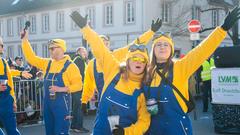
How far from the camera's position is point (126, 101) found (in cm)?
393

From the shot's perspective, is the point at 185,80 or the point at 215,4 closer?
the point at 185,80

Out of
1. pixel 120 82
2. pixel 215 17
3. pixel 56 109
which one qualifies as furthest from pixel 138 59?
pixel 215 17

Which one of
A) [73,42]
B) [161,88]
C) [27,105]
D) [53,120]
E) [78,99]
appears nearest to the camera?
[161,88]

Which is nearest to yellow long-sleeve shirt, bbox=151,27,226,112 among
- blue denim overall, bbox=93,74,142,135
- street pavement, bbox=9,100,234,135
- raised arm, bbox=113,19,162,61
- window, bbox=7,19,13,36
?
blue denim overall, bbox=93,74,142,135

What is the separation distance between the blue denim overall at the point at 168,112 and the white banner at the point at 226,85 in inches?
197

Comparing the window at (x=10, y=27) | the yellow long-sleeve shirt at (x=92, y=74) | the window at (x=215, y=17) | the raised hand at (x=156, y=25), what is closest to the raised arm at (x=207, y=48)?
the raised hand at (x=156, y=25)

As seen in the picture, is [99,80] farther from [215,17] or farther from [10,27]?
[10,27]

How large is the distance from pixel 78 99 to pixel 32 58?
11.9 feet

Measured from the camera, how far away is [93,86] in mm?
6578

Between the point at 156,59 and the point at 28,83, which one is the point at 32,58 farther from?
the point at 28,83

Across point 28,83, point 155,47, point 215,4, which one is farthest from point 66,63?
point 215,4

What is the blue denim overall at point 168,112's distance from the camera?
3.95m

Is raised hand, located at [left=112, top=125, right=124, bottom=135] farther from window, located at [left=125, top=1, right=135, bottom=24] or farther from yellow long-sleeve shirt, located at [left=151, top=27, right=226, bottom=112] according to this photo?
window, located at [left=125, top=1, right=135, bottom=24]

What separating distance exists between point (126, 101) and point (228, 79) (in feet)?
17.7
